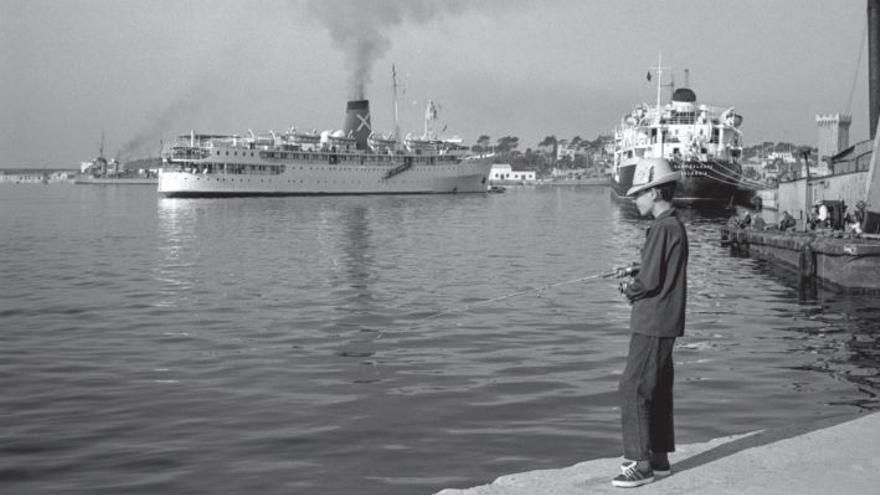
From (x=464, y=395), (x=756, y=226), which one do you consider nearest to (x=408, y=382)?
(x=464, y=395)

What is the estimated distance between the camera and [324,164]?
114 metres

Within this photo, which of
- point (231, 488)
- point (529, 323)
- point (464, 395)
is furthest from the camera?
point (529, 323)

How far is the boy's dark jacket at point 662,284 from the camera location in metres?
5.21

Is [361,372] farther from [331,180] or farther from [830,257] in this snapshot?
[331,180]

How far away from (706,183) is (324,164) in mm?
56814

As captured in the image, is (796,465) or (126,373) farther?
(126,373)

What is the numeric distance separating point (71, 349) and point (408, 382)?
17.2 feet

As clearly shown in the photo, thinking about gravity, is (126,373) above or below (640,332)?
below

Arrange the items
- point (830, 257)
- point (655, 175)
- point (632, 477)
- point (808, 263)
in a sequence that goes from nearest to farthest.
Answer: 1. point (632, 477)
2. point (655, 175)
3. point (830, 257)
4. point (808, 263)

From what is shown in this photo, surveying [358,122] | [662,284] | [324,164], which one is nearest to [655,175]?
[662,284]

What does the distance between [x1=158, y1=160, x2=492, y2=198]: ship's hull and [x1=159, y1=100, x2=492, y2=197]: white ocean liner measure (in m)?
0.10

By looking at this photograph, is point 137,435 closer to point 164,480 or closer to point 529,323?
point 164,480

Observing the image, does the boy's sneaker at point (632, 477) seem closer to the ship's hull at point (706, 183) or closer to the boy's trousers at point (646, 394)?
the boy's trousers at point (646, 394)

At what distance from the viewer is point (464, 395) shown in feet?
31.4
